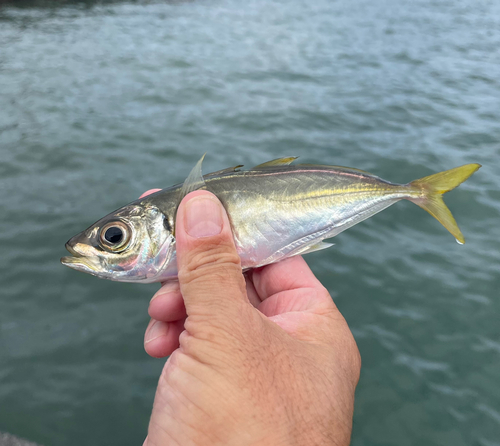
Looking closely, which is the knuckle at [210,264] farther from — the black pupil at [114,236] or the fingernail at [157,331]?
the fingernail at [157,331]

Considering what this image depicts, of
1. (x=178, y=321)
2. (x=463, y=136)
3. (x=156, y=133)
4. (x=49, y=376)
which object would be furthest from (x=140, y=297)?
(x=463, y=136)

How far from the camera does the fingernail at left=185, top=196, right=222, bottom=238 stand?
2326mm

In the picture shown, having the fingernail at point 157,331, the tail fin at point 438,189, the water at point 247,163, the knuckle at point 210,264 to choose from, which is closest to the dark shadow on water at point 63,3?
the water at point 247,163

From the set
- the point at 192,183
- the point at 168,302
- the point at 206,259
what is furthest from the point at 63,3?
the point at 206,259

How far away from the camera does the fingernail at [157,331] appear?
9.66 feet

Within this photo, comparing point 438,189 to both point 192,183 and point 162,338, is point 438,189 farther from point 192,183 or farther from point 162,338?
point 162,338

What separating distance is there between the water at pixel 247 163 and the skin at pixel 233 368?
2.50 metres

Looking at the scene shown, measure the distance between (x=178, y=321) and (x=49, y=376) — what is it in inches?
102

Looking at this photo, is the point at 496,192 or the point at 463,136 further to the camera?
the point at 463,136

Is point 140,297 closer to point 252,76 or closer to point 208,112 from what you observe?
A: point 208,112

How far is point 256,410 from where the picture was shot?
1919 mm

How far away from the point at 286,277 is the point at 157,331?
1.05 metres

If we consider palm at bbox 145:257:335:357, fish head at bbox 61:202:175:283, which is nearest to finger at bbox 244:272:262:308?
palm at bbox 145:257:335:357

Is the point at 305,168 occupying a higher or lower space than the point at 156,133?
higher
